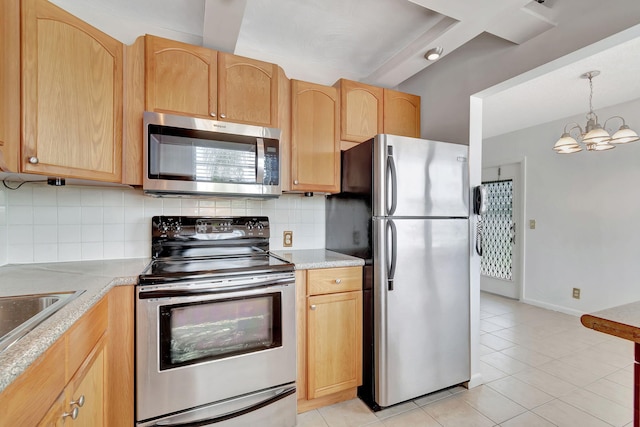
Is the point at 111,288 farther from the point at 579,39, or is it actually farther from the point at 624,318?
the point at 579,39

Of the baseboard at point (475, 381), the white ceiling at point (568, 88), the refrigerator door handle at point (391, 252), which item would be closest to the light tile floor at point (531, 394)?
the baseboard at point (475, 381)

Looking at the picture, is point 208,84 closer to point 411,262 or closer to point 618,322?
point 411,262

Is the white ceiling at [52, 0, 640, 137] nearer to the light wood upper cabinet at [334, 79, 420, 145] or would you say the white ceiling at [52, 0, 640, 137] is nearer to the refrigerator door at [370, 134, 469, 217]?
the light wood upper cabinet at [334, 79, 420, 145]

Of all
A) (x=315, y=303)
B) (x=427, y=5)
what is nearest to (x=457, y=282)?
(x=315, y=303)

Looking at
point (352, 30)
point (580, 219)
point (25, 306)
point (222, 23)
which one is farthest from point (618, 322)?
point (580, 219)

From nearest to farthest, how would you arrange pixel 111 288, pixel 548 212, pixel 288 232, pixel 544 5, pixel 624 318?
1. pixel 624 318
2. pixel 111 288
3. pixel 544 5
4. pixel 288 232
5. pixel 548 212

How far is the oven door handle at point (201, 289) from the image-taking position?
1.42 metres

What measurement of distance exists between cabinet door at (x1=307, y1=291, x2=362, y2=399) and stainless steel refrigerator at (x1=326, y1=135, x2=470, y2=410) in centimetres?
7

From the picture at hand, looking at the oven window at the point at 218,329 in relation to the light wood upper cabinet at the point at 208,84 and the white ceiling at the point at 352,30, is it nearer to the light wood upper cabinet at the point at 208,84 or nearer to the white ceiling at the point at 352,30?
the light wood upper cabinet at the point at 208,84

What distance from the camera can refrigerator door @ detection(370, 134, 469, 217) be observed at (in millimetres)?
1822

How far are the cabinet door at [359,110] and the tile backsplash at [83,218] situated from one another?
0.94 meters

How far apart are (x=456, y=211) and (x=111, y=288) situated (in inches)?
82.0

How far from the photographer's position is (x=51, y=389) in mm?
815

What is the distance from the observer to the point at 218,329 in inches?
62.1
